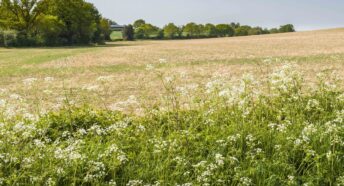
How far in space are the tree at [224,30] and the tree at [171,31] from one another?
63.0 ft

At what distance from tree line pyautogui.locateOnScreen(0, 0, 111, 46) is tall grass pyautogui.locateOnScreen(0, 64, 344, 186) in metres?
77.5

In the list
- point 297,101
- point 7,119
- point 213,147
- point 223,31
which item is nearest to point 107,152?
point 213,147

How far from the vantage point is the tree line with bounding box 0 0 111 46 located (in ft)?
269

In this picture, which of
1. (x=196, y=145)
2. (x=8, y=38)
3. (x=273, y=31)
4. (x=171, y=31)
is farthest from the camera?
(x=273, y=31)

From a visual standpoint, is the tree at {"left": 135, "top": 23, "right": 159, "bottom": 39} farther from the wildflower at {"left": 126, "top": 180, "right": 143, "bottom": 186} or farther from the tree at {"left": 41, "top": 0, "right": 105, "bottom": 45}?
the wildflower at {"left": 126, "top": 180, "right": 143, "bottom": 186}

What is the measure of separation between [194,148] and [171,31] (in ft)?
564

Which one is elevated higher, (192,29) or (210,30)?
(192,29)

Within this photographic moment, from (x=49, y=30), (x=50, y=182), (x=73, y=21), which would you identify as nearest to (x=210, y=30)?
(x=73, y=21)

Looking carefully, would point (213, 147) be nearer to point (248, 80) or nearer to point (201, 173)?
point (201, 173)

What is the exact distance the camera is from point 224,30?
185375mm

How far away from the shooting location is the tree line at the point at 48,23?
269 ft

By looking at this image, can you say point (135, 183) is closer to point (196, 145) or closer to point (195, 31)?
point (196, 145)

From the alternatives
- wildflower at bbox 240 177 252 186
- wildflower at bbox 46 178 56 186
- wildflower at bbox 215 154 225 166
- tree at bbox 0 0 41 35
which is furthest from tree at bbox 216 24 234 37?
wildflower at bbox 46 178 56 186

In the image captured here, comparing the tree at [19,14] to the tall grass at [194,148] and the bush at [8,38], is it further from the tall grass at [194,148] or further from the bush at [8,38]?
the tall grass at [194,148]
